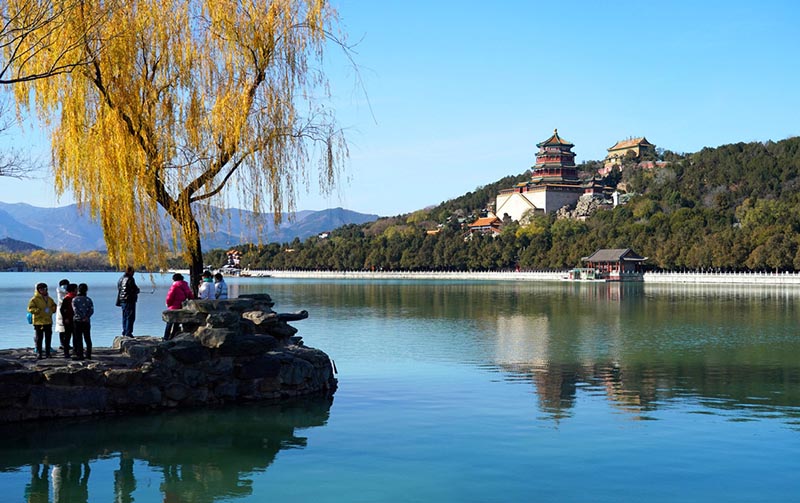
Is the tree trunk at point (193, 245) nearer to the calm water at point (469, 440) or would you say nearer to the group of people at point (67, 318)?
the group of people at point (67, 318)

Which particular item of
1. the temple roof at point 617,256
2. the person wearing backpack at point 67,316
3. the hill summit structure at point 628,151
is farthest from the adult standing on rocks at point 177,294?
the hill summit structure at point 628,151

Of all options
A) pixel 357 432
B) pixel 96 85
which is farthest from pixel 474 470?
pixel 96 85

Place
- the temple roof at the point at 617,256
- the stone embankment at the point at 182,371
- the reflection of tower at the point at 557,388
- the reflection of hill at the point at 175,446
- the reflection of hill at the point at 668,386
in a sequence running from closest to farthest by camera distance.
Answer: the reflection of hill at the point at 175,446 < the stone embankment at the point at 182,371 < the reflection of tower at the point at 557,388 < the reflection of hill at the point at 668,386 < the temple roof at the point at 617,256

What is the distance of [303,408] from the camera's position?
537 inches

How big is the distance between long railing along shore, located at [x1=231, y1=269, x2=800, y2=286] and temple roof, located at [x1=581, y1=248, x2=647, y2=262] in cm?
359

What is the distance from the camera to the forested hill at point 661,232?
83.1m

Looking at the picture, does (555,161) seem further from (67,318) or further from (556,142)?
(67,318)

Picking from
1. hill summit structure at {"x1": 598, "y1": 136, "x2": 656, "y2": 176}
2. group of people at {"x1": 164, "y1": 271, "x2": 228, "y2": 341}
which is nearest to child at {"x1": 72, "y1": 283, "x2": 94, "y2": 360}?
group of people at {"x1": 164, "y1": 271, "x2": 228, "y2": 341}

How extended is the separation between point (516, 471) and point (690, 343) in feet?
50.1

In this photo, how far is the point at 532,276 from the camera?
10069 cm

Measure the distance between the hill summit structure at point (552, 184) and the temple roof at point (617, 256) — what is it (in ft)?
135

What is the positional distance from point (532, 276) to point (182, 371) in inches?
3521

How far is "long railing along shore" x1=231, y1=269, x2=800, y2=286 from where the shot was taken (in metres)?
76.1

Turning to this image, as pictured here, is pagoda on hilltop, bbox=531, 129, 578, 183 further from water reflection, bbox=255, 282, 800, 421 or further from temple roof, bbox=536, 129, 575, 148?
water reflection, bbox=255, 282, 800, 421
